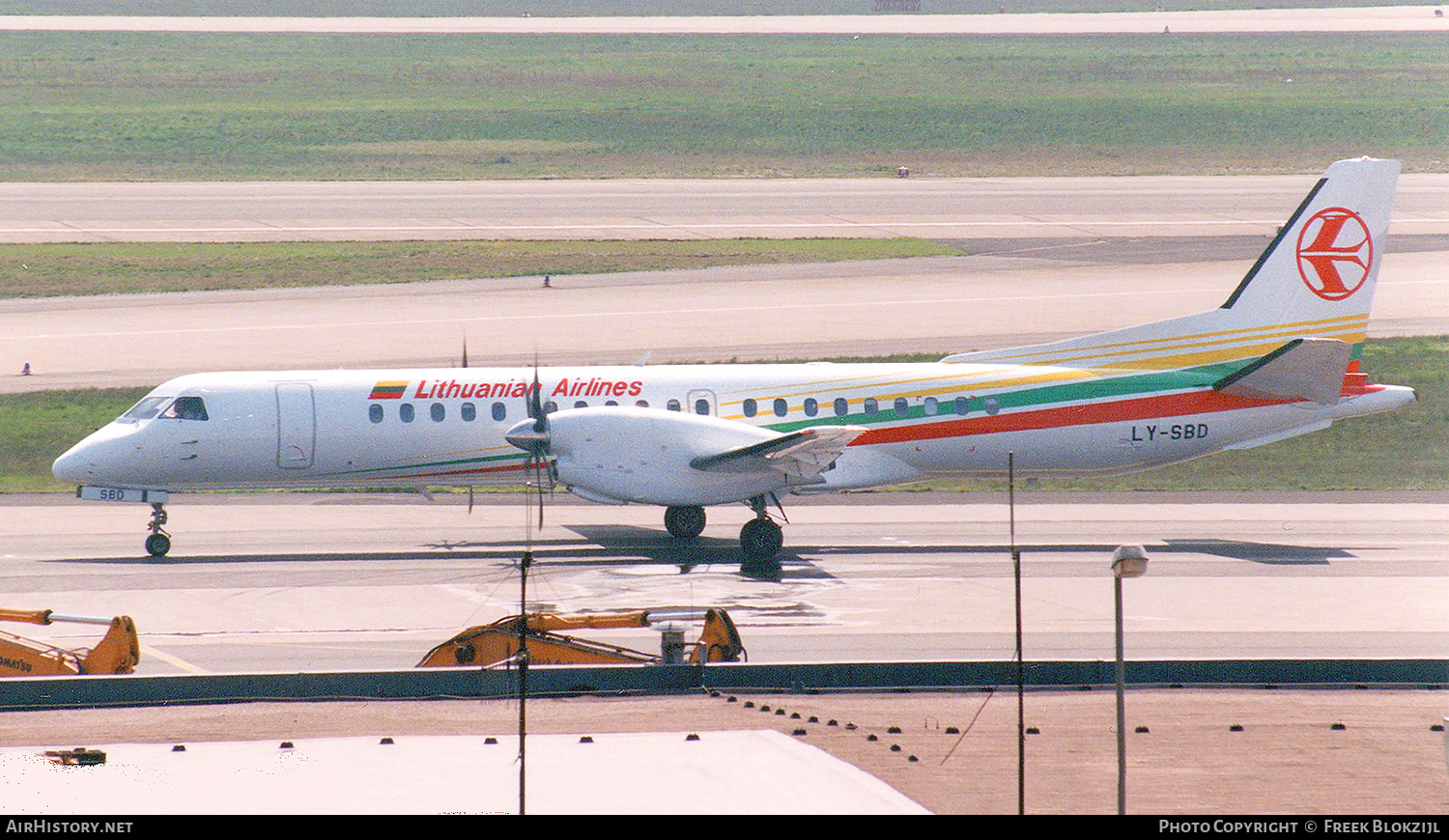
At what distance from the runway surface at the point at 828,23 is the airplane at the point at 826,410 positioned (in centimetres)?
10489

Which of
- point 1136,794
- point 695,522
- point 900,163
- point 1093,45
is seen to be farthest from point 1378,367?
point 1093,45

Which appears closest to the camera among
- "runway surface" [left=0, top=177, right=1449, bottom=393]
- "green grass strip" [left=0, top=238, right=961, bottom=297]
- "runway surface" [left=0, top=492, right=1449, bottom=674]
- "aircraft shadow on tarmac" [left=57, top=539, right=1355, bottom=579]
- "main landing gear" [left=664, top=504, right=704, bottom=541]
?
"runway surface" [left=0, top=492, right=1449, bottom=674]

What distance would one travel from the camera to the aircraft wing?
92.8 ft

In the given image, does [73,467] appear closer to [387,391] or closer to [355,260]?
[387,391]

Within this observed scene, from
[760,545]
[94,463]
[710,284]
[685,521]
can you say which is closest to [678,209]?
[710,284]

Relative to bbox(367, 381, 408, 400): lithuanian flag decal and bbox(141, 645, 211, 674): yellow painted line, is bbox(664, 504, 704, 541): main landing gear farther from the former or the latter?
bbox(141, 645, 211, 674): yellow painted line

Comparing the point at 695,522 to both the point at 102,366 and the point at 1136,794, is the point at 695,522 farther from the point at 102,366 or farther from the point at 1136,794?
the point at 102,366

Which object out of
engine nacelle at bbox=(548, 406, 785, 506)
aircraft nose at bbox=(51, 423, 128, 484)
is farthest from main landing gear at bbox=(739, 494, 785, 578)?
aircraft nose at bbox=(51, 423, 128, 484)

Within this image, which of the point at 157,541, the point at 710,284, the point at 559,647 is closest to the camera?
the point at 559,647

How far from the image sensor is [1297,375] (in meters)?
31.6

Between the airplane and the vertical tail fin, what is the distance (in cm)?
4

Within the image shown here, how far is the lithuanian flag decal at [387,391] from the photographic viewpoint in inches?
1230

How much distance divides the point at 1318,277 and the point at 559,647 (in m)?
19.3

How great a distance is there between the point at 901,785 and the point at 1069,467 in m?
16.9
